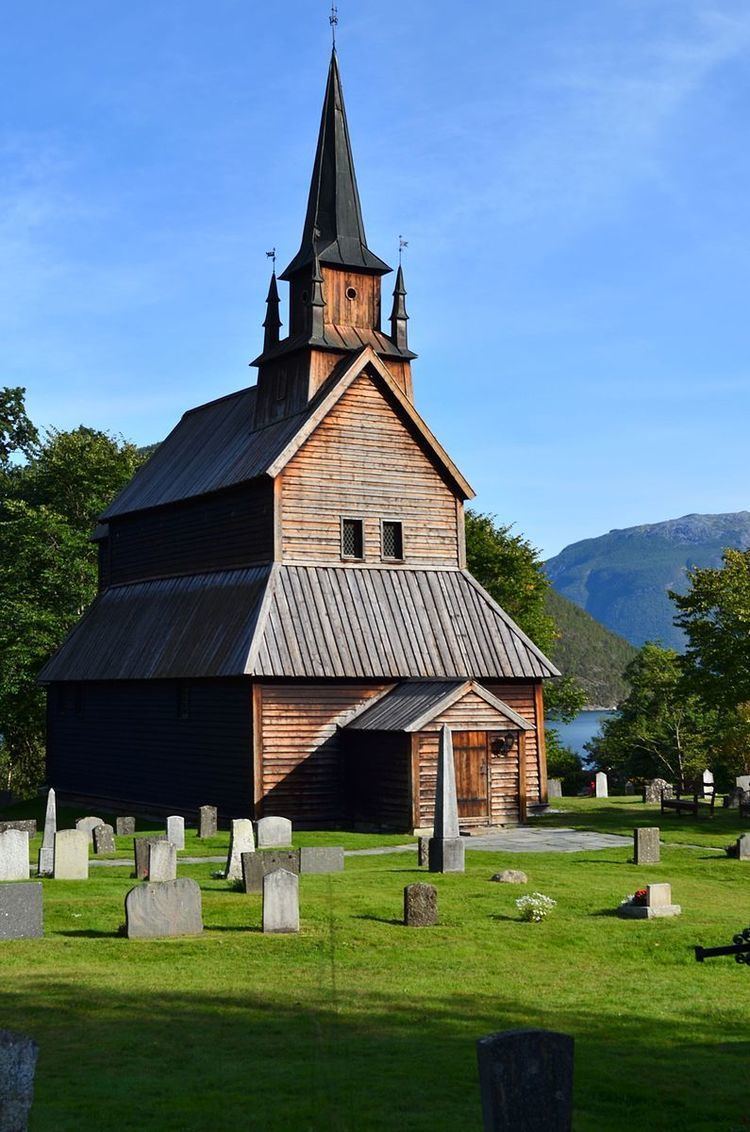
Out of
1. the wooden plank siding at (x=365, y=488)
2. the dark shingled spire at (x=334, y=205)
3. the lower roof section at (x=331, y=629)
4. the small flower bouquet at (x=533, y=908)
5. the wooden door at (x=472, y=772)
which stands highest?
the dark shingled spire at (x=334, y=205)

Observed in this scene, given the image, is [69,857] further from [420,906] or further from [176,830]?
[420,906]

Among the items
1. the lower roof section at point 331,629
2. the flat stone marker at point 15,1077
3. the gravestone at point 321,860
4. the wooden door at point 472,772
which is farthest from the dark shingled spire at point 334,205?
the flat stone marker at point 15,1077

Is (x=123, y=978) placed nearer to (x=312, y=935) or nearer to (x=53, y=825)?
(x=312, y=935)

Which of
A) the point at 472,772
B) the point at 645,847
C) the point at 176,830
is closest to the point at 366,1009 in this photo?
the point at 645,847

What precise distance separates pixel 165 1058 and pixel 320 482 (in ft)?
91.6

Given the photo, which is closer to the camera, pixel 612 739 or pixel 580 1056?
pixel 580 1056

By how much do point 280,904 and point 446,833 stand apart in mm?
7681

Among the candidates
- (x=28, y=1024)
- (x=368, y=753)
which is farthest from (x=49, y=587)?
(x=28, y=1024)

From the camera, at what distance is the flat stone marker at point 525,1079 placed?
8578 millimetres

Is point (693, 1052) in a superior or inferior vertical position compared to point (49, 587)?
inferior

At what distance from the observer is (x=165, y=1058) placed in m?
12.9

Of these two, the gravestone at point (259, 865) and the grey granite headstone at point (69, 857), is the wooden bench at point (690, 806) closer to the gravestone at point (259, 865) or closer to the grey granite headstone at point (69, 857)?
the gravestone at point (259, 865)

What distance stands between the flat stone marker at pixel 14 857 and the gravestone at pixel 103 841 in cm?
509

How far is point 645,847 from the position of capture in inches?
1129
